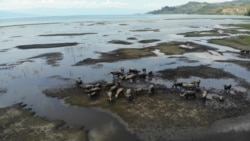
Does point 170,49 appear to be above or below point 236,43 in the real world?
below

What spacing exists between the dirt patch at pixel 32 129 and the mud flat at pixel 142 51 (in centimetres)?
2167

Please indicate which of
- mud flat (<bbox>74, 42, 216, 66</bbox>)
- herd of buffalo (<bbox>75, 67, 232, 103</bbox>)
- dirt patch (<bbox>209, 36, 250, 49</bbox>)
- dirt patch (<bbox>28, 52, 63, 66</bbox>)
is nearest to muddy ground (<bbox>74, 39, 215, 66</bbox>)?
mud flat (<bbox>74, 42, 216, 66</bbox>)

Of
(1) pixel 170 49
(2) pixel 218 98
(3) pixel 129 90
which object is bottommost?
(2) pixel 218 98

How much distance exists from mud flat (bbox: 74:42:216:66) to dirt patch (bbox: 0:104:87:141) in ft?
71.1

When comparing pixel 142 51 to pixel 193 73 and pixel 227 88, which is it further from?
pixel 227 88

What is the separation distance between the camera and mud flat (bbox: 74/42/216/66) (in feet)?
162

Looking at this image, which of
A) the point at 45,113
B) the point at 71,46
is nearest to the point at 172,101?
the point at 45,113

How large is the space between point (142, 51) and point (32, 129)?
116ft

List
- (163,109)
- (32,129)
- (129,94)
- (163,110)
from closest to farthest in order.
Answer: (32,129)
(163,110)
(163,109)
(129,94)

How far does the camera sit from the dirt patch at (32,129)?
21.9m

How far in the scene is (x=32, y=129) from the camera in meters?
23.4

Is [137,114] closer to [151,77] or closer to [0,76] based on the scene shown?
[151,77]

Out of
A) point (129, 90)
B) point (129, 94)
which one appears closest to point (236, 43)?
point (129, 90)

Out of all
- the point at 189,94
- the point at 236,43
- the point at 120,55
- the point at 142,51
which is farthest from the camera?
the point at 236,43
